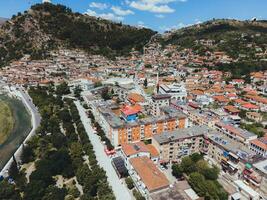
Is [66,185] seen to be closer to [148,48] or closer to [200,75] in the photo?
[200,75]

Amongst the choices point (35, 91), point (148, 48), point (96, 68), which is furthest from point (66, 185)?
point (148, 48)

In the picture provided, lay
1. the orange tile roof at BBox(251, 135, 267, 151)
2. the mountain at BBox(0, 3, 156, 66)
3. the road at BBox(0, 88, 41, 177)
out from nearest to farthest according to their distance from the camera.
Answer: the orange tile roof at BBox(251, 135, 267, 151) → the road at BBox(0, 88, 41, 177) → the mountain at BBox(0, 3, 156, 66)

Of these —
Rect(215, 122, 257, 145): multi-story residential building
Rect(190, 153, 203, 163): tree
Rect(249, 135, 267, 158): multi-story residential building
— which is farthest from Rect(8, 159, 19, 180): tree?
Rect(249, 135, 267, 158): multi-story residential building

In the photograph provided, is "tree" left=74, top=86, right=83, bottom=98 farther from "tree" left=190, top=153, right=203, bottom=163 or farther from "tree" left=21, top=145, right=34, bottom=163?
"tree" left=190, top=153, right=203, bottom=163

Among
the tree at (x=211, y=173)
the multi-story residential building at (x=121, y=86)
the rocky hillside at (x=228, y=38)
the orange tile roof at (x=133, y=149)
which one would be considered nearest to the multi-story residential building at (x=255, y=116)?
the tree at (x=211, y=173)

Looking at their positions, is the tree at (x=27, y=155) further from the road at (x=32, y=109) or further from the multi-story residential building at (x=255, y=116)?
the multi-story residential building at (x=255, y=116)

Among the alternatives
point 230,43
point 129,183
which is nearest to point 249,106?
point 129,183

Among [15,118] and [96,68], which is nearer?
[15,118]
